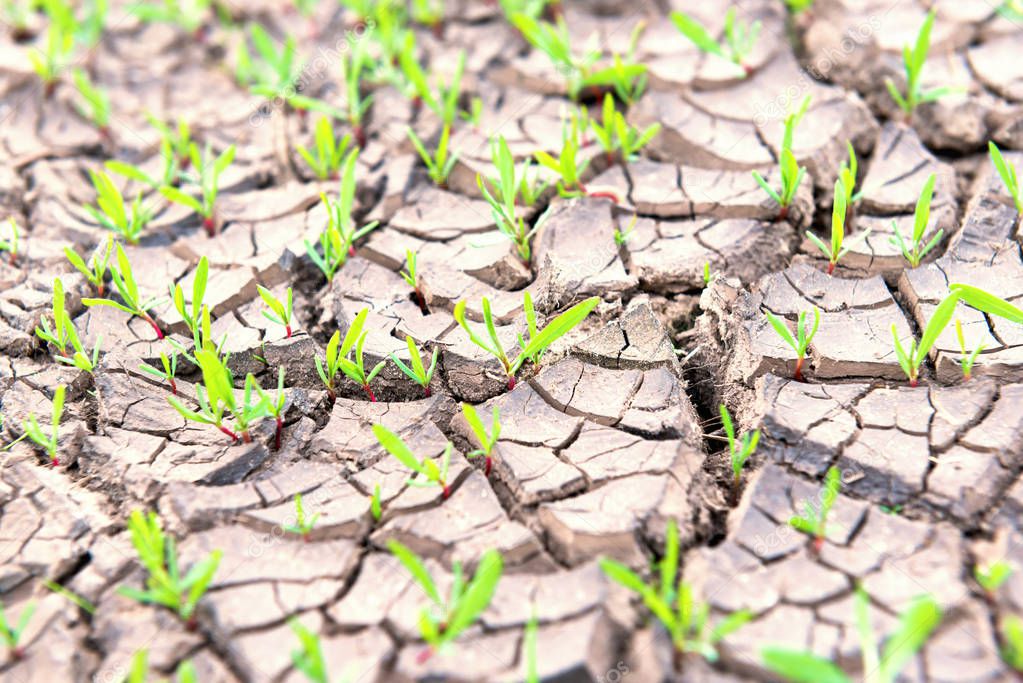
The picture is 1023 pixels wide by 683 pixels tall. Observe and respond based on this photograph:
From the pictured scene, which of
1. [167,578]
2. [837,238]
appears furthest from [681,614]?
[837,238]

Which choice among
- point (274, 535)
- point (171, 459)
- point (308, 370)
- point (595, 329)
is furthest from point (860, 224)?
point (171, 459)

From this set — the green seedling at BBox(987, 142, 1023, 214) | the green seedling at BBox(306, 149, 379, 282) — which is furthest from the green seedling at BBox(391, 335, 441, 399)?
the green seedling at BBox(987, 142, 1023, 214)

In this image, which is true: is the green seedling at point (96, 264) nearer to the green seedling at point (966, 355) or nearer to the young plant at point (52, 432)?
the young plant at point (52, 432)

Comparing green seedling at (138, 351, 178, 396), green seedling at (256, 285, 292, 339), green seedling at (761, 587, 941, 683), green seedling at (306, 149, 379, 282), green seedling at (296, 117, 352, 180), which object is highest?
green seedling at (296, 117, 352, 180)

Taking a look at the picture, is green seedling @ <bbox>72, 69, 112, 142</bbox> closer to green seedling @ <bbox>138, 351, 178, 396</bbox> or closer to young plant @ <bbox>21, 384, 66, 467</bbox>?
green seedling @ <bbox>138, 351, 178, 396</bbox>

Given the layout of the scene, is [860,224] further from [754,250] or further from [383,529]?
[383,529]

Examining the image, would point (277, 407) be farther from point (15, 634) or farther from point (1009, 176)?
point (1009, 176)
